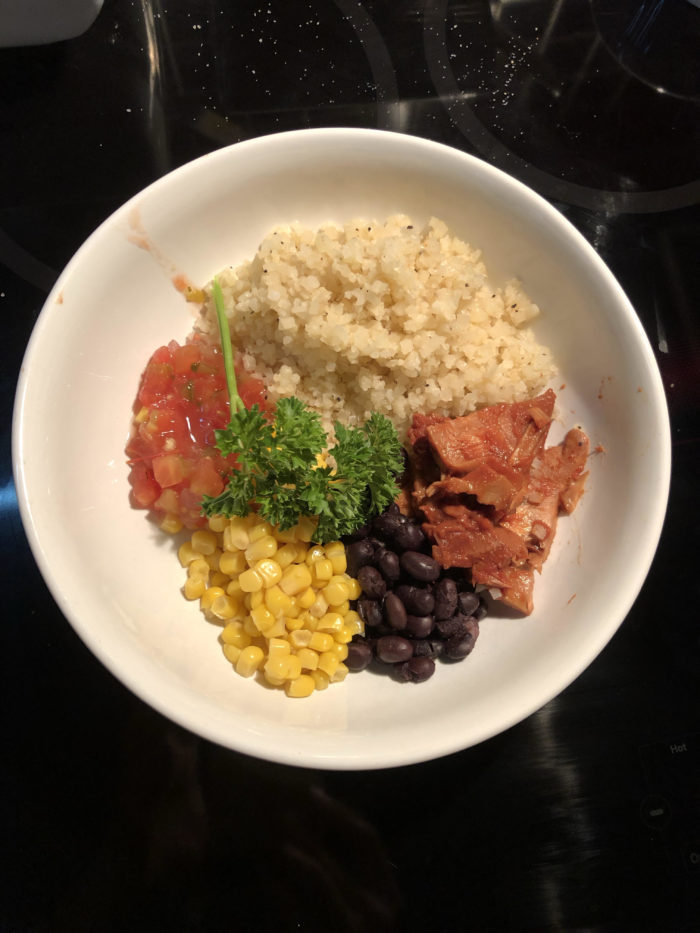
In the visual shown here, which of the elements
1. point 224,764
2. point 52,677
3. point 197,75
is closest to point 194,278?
point 197,75

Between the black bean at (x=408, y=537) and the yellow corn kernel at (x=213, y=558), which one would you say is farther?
the yellow corn kernel at (x=213, y=558)

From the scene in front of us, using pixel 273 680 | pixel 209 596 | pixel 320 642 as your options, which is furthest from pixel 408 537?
pixel 209 596

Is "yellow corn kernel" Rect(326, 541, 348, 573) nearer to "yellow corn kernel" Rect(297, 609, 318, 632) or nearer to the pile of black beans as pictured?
the pile of black beans

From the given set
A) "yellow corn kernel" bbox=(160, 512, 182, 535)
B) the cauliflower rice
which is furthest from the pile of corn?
the cauliflower rice

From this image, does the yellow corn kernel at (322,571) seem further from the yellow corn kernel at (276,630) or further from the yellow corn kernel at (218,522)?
the yellow corn kernel at (218,522)

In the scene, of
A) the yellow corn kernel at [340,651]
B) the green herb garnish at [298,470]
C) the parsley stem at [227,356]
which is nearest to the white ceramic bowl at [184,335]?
the yellow corn kernel at [340,651]

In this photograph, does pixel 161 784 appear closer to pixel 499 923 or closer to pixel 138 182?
pixel 499 923
